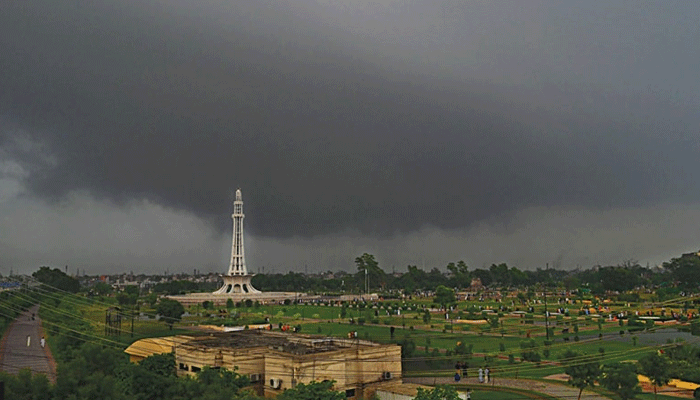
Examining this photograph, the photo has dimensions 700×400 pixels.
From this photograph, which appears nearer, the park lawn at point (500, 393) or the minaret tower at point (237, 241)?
the park lawn at point (500, 393)

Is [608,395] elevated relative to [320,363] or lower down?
lower down

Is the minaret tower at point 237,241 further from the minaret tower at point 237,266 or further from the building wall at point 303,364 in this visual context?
the building wall at point 303,364

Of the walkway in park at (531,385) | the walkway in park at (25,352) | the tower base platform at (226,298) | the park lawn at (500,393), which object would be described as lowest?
the park lawn at (500,393)

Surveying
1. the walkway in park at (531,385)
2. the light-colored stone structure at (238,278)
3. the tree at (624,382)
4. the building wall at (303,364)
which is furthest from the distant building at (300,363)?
the light-colored stone structure at (238,278)

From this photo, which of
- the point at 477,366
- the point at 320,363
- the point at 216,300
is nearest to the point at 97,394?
the point at 320,363

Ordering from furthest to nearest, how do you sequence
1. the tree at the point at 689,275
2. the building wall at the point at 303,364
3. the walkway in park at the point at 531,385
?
the tree at the point at 689,275
the walkway in park at the point at 531,385
the building wall at the point at 303,364

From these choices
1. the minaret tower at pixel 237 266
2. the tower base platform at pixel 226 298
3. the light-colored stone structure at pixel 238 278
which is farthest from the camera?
the minaret tower at pixel 237 266

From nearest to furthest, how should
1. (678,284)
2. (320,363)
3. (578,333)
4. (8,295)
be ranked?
1. (320,363)
2. (578,333)
3. (8,295)
4. (678,284)

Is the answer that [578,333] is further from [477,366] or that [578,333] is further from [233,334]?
[233,334]

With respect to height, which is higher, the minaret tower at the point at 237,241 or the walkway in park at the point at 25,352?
the minaret tower at the point at 237,241
